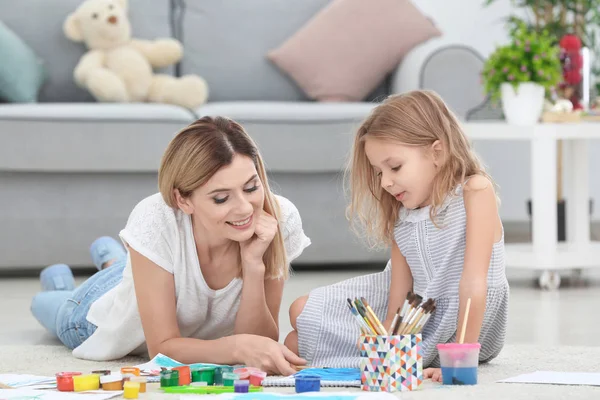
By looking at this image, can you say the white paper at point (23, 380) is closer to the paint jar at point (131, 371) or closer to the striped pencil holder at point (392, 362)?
the paint jar at point (131, 371)

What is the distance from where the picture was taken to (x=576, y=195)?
2932 mm

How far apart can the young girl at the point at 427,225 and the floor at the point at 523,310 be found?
33cm

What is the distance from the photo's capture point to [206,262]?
1.74m

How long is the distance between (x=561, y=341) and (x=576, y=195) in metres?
1.01

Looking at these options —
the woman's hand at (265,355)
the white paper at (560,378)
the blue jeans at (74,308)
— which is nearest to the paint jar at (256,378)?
the woman's hand at (265,355)

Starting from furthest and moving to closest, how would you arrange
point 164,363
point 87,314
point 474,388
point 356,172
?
point 87,314 < point 356,172 < point 164,363 < point 474,388

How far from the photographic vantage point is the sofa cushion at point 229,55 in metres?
3.52

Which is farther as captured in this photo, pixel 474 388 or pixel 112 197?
pixel 112 197

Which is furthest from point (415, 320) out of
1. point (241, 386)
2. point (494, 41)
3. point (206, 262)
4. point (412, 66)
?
point (494, 41)

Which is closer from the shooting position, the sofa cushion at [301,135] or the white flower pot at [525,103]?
the white flower pot at [525,103]

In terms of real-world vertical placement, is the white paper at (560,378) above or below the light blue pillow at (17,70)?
below

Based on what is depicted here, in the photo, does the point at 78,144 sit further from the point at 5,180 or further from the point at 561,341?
the point at 561,341

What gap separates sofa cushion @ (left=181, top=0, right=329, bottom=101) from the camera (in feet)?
11.5

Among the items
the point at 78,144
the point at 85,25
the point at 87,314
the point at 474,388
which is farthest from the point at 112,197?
the point at 474,388
